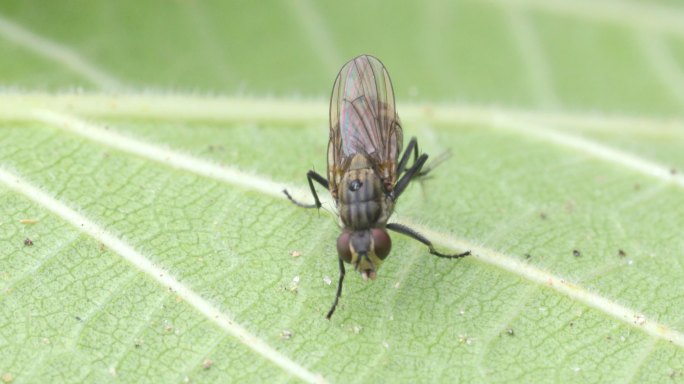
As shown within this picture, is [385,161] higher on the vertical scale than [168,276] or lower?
higher

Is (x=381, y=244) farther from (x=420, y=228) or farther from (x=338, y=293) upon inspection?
(x=420, y=228)

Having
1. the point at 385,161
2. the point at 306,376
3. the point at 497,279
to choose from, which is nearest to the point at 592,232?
the point at 497,279

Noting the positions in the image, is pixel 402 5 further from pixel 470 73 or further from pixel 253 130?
pixel 253 130

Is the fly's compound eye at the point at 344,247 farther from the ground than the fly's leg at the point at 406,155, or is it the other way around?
the fly's compound eye at the point at 344,247

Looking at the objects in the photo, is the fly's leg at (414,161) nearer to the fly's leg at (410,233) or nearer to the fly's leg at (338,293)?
the fly's leg at (410,233)

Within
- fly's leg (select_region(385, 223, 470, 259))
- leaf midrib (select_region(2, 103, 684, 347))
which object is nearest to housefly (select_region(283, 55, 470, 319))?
fly's leg (select_region(385, 223, 470, 259))

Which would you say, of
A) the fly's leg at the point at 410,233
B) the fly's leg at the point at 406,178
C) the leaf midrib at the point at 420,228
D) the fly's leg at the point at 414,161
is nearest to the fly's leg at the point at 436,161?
the fly's leg at the point at 414,161

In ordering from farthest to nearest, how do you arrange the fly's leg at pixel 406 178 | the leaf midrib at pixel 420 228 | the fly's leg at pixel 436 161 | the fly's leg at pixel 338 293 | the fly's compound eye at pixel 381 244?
the fly's leg at pixel 436 161 → the fly's leg at pixel 406 178 → the leaf midrib at pixel 420 228 → the fly's leg at pixel 338 293 → the fly's compound eye at pixel 381 244
